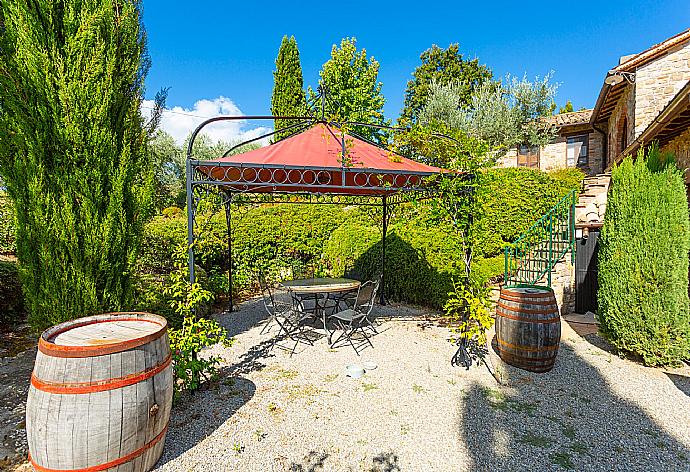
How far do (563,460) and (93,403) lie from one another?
3.06 m

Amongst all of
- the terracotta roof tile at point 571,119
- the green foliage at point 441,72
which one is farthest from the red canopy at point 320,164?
the green foliage at point 441,72

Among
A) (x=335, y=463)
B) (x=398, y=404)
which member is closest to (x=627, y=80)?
(x=398, y=404)

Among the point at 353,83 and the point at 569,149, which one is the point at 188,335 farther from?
the point at 569,149

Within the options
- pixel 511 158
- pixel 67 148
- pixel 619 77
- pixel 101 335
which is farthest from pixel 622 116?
pixel 101 335

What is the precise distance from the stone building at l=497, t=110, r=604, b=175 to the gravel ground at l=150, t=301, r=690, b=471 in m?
14.7

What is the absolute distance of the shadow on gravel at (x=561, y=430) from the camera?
249 cm

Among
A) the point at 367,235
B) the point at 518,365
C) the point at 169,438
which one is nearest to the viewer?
the point at 169,438

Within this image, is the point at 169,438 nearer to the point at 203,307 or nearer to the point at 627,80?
the point at 203,307

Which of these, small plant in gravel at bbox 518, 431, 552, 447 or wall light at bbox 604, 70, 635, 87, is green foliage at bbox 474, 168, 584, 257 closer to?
wall light at bbox 604, 70, 635, 87

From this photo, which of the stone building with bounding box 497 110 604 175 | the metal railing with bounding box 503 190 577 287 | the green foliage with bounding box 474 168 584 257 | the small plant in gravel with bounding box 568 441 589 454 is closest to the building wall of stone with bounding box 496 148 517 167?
the stone building with bounding box 497 110 604 175

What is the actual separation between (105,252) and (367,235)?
18.3 feet

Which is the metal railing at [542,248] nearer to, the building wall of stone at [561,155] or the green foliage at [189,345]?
the green foliage at [189,345]

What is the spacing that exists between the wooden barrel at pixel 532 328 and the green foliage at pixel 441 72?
23.0m

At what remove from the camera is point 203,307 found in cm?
655
